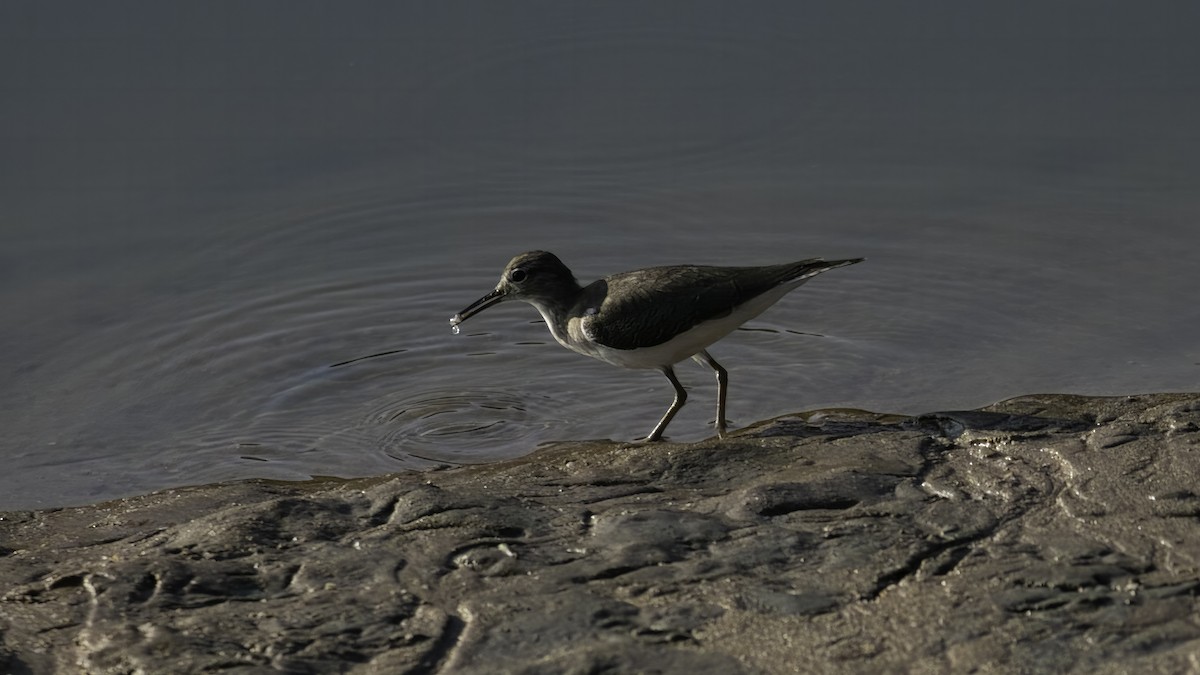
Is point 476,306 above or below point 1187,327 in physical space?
above

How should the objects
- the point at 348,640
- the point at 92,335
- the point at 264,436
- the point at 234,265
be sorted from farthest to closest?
the point at 234,265, the point at 92,335, the point at 264,436, the point at 348,640

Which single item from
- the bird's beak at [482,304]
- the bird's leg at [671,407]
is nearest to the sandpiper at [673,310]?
the bird's leg at [671,407]

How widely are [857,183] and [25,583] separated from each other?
7714 mm

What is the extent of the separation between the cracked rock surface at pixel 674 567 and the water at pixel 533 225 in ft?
6.75

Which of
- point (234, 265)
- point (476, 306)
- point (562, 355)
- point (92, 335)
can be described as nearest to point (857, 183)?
point (562, 355)

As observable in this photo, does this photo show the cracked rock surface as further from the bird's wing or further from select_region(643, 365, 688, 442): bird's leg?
select_region(643, 365, 688, 442): bird's leg

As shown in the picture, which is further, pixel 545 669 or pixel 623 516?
pixel 623 516

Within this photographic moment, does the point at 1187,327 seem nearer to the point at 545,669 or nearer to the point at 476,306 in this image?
the point at 476,306

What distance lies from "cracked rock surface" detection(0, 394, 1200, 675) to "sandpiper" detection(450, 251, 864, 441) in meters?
1.10

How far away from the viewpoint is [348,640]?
14.9 ft

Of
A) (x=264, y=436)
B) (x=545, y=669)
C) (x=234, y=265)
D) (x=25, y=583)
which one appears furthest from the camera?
(x=234, y=265)

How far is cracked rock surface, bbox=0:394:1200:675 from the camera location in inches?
171

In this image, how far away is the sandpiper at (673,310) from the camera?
292 inches

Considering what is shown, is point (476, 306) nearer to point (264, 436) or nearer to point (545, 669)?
point (264, 436)
